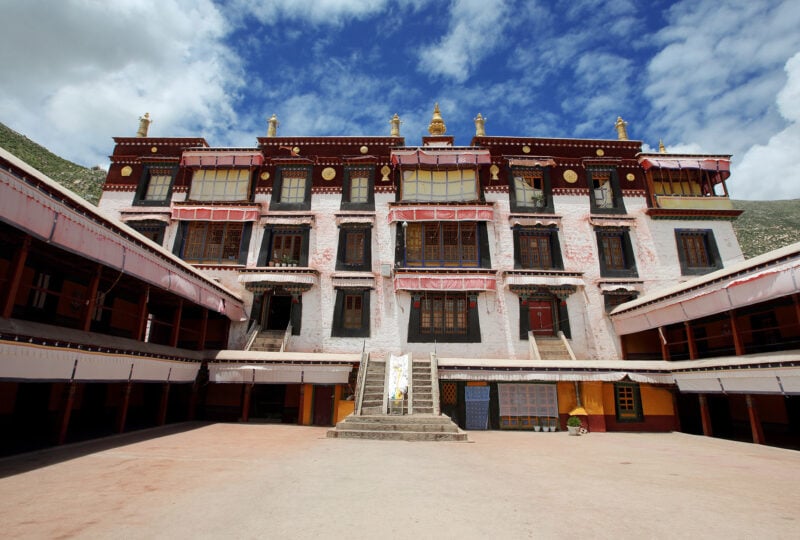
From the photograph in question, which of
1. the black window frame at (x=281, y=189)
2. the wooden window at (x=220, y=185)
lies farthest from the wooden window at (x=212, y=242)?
the black window frame at (x=281, y=189)

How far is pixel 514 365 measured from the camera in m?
15.7

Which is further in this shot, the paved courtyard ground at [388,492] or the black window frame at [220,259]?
the black window frame at [220,259]

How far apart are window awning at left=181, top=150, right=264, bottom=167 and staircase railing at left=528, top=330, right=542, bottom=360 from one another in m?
16.8

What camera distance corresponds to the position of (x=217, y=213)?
20828 millimetres

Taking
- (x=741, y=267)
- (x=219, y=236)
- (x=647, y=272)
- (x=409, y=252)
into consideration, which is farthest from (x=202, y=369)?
(x=647, y=272)

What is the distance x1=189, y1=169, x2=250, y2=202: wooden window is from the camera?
856 inches

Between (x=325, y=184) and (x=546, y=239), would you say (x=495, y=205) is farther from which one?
(x=325, y=184)

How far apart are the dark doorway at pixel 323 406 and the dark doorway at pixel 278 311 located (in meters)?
4.73

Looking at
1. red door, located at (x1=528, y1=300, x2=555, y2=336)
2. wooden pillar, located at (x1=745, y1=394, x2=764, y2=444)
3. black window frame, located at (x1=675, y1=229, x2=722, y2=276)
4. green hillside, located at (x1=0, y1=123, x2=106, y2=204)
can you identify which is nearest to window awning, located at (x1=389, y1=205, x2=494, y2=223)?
red door, located at (x1=528, y1=300, x2=555, y2=336)

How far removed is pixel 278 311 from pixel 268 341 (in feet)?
6.69

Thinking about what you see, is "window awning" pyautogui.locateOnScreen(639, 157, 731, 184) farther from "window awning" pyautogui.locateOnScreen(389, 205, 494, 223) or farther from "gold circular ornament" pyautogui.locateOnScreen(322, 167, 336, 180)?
"gold circular ornament" pyautogui.locateOnScreen(322, 167, 336, 180)

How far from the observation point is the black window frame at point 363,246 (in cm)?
2028

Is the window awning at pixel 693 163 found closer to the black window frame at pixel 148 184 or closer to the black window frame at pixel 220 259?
the black window frame at pixel 220 259

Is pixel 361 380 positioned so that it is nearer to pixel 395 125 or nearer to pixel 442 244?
pixel 442 244
